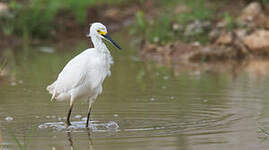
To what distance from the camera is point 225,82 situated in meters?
12.7

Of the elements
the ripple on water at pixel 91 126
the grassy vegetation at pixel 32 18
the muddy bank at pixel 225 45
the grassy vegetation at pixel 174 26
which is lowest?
the ripple on water at pixel 91 126

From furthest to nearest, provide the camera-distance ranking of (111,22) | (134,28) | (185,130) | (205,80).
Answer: (111,22), (134,28), (205,80), (185,130)

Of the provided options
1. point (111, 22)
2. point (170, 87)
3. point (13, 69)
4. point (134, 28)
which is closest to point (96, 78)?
point (170, 87)

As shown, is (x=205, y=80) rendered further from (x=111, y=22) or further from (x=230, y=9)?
(x=111, y=22)

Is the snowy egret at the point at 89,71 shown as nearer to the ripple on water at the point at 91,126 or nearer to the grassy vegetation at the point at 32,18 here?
the ripple on water at the point at 91,126

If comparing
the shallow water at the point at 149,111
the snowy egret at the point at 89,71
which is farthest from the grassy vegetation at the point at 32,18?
the snowy egret at the point at 89,71

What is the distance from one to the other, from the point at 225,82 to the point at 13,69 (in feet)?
17.5

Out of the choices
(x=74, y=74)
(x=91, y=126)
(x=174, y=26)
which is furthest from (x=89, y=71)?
(x=174, y=26)

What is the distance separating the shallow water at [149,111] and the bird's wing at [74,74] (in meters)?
0.55

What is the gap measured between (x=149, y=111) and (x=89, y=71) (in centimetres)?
146

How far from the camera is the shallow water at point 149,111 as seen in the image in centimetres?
746

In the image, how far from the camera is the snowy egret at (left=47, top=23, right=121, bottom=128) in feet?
28.0

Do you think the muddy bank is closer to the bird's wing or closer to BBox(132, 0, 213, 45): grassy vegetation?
BBox(132, 0, 213, 45): grassy vegetation

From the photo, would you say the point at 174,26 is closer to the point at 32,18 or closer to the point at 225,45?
the point at 225,45
